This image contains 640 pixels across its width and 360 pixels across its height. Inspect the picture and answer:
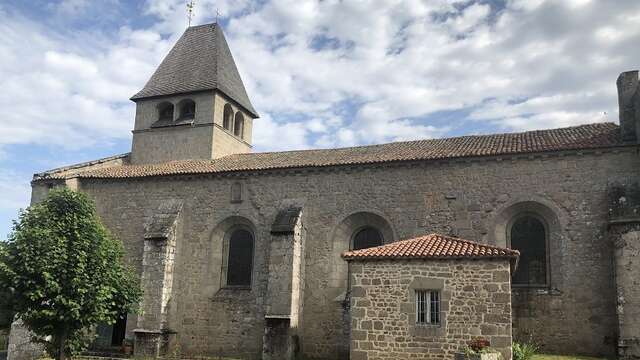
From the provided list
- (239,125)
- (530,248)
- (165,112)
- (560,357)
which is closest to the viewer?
(560,357)

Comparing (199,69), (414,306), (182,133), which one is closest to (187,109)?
(182,133)

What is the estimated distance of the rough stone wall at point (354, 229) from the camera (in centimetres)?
1736

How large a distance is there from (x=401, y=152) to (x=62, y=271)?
11936 millimetres

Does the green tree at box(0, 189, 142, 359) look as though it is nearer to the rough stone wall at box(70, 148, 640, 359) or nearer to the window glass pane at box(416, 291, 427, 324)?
the rough stone wall at box(70, 148, 640, 359)

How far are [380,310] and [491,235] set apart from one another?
19.9ft

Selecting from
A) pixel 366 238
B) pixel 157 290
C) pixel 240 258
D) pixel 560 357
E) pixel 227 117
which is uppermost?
pixel 227 117

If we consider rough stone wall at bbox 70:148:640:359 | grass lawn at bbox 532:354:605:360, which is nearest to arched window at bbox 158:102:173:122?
rough stone wall at bbox 70:148:640:359

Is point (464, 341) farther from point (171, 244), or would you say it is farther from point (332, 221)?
point (171, 244)

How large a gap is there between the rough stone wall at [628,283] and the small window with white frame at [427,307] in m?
5.92

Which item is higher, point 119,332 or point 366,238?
point 366,238

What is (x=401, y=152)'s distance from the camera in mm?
21125

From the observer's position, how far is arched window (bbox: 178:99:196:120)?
27188mm

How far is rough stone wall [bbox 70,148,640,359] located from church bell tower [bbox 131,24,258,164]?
3611mm

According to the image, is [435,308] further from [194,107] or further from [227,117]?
[194,107]
